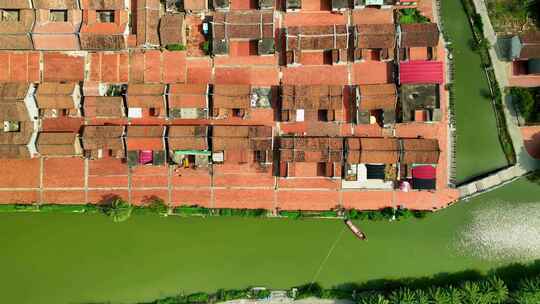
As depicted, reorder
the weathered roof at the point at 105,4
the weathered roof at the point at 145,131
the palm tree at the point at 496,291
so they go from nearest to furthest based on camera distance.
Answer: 1. the palm tree at the point at 496,291
2. the weathered roof at the point at 145,131
3. the weathered roof at the point at 105,4

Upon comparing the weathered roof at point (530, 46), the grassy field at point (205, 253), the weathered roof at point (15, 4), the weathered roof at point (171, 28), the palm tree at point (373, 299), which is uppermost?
the weathered roof at point (15, 4)

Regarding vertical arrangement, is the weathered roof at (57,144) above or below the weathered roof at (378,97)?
below

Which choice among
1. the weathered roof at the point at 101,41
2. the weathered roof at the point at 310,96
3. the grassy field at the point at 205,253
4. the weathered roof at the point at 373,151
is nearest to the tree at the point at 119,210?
the grassy field at the point at 205,253

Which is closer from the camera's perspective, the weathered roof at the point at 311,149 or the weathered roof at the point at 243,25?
the weathered roof at the point at 311,149

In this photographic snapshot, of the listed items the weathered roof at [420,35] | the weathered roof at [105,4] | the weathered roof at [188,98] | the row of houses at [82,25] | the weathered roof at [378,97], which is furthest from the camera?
the weathered roof at [105,4]

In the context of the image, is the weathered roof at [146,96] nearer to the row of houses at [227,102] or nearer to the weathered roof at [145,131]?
the row of houses at [227,102]

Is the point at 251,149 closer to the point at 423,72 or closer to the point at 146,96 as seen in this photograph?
the point at 146,96

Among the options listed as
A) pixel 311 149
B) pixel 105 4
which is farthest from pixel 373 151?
pixel 105 4
